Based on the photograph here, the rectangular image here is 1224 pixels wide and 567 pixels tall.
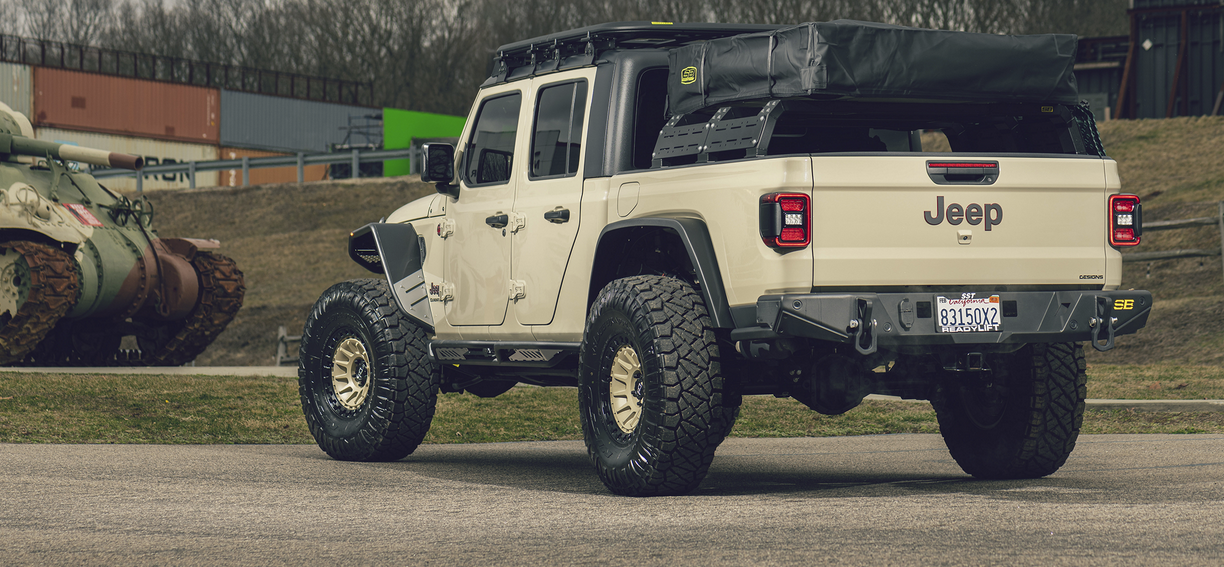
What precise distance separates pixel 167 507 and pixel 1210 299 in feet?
56.4

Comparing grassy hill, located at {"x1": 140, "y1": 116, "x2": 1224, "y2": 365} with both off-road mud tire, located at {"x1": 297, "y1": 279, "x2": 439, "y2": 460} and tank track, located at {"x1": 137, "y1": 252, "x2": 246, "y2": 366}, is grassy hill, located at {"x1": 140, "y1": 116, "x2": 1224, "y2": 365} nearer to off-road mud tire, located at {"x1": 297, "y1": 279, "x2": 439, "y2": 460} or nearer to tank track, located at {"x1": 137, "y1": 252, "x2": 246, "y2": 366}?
tank track, located at {"x1": 137, "y1": 252, "x2": 246, "y2": 366}

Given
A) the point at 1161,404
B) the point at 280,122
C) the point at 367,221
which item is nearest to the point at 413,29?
the point at 280,122

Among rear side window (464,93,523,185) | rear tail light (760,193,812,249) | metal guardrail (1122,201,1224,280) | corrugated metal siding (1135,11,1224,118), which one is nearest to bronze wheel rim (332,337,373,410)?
rear side window (464,93,523,185)

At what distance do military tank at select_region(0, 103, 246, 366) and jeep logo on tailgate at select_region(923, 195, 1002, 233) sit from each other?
1519cm

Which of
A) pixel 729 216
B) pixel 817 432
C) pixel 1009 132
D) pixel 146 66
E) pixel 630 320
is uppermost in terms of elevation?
pixel 146 66

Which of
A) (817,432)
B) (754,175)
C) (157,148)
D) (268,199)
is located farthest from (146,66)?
(754,175)

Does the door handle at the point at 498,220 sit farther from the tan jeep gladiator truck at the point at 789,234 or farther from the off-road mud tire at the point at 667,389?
the off-road mud tire at the point at 667,389

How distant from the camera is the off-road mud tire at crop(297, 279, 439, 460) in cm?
973

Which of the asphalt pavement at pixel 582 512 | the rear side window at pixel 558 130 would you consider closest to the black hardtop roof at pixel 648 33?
the rear side window at pixel 558 130

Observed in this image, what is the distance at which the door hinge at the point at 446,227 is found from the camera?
958cm

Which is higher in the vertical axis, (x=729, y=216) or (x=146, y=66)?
(x=146, y=66)

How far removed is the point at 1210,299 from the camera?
2100 cm

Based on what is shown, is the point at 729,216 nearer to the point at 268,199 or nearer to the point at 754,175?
the point at 754,175

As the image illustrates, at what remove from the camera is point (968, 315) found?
23.7ft
